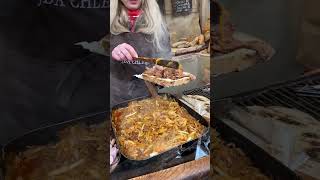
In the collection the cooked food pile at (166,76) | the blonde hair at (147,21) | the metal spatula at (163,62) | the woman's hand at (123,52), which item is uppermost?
the blonde hair at (147,21)

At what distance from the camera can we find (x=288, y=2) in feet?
4.21

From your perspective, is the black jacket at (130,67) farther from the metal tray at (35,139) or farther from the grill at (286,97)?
the grill at (286,97)

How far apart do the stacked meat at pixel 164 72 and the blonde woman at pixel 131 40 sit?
0.09 ft

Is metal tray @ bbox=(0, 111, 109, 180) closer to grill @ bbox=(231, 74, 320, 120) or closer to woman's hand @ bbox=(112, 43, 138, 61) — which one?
woman's hand @ bbox=(112, 43, 138, 61)

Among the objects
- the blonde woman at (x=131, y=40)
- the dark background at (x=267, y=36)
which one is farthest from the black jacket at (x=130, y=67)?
the dark background at (x=267, y=36)

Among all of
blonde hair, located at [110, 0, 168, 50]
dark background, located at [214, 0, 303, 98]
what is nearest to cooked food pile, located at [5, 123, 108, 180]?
blonde hair, located at [110, 0, 168, 50]

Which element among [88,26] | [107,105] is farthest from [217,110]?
[88,26]

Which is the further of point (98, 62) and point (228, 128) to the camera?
point (228, 128)

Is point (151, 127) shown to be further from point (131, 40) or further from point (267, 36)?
point (267, 36)

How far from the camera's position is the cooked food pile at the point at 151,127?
1.26 metres

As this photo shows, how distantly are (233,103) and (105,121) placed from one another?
1.33 ft

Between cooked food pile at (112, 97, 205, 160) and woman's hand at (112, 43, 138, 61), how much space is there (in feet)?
0.46

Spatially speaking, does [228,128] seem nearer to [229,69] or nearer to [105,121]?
[229,69]

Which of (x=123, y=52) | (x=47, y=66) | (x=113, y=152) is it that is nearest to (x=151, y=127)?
(x=113, y=152)
